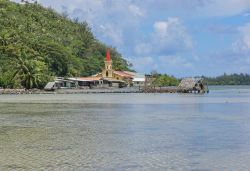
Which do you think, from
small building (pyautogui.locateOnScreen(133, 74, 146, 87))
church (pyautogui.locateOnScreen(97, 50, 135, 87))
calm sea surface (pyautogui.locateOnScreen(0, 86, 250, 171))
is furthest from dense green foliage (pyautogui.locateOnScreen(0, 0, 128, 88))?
calm sea surface (pyautogui.locateOnScreen(0, 86, 250, 171))

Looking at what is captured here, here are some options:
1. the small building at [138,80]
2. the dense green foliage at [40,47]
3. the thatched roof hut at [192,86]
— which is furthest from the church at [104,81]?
the thatched roof hut at [192,86]

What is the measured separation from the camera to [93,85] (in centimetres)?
13088

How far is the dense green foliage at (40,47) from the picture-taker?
99812 millimetres

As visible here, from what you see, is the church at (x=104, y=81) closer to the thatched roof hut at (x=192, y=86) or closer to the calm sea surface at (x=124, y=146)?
the thatched roof hut at (x=192, y=86)

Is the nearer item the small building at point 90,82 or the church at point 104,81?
the church at point 104,81

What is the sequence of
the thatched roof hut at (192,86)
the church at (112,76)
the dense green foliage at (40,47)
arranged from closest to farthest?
1. the dense green foliage at (40,47)
2. the thatched roof hut at (192,86)
3. the church at (112,76)

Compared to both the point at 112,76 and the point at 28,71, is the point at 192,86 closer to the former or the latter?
the point at 28,71

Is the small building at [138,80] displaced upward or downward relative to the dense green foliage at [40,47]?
downward

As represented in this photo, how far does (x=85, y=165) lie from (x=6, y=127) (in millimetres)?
13889

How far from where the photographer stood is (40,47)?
111m

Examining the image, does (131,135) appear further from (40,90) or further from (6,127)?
(40,90)

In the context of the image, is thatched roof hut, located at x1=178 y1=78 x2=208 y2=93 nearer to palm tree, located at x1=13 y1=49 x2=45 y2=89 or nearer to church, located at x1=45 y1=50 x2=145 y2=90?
church, located at x1=45 y1=50 x2=145 y2=90

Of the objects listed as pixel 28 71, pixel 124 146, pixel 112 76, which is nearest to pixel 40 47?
pixel 28 71

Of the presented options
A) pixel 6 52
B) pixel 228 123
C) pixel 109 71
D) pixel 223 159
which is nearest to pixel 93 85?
pixel 109 71
